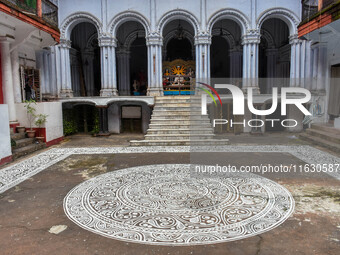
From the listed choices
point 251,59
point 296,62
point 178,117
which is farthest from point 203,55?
point 296,62

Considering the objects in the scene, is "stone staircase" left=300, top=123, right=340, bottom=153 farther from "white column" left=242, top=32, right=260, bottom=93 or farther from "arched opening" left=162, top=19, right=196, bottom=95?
"arched opening" left=162, top=19, right=196, bottom=95

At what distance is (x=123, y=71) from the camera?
A: 17281mm

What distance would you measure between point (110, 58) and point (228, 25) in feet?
25.9

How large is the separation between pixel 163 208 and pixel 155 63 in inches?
418

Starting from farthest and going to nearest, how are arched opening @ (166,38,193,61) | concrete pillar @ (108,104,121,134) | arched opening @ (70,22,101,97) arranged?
arched opening @ (166,38,193,61)
arched opening @ (70,22,101,97)
concrete pillar @ (108,104,121,134)

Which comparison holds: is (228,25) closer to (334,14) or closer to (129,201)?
(334,14)

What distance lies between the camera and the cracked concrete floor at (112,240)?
3.40 metres

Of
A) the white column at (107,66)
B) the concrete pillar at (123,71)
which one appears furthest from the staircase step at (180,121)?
the concrete pillar at (123,71)

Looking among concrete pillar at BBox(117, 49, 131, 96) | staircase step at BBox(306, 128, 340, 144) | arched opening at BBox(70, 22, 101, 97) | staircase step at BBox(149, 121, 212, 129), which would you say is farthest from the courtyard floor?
arched opening at BBox(70, 22, 101, 97)

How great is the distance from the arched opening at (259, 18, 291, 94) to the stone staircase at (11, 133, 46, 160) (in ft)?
45.4

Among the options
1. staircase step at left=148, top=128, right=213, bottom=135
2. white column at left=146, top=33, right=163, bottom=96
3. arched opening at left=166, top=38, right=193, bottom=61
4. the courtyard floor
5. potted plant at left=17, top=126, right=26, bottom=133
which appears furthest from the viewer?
arched opening at left=166, top=38, right=193, bottom=61

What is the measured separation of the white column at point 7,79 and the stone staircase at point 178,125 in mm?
4722

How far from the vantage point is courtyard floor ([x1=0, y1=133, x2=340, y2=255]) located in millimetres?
3531

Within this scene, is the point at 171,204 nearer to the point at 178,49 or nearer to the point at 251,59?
the point at 251,59
